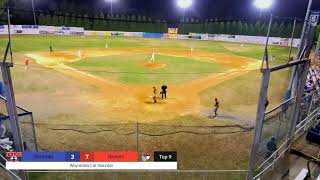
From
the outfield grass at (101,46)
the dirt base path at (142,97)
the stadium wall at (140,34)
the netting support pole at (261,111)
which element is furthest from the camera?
the stadium wall at (140,34)

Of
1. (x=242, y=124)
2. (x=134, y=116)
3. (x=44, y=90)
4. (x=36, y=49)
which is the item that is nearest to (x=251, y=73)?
(x=242, y=124)

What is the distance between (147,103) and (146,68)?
14.4m

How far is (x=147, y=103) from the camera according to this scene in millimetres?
22469

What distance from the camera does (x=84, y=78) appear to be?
2983 cm

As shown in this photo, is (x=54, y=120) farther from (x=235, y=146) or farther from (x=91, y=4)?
(x=91, y=4)

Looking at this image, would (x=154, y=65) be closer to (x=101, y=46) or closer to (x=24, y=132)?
(x=101, y=46)

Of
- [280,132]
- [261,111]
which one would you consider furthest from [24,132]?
[280,132]

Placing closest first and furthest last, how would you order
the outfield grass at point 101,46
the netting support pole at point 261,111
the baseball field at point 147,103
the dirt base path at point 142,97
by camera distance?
the netting support pole at point 261,111 < the baseball field at point 147,103 < the dirt base path at point 142,97 < the outfield grass at point 101,46

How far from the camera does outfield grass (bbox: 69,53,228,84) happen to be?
3069cm

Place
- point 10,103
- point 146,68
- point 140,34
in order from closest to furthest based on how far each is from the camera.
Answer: point 10,103 < point 146,68 < point 140,34
